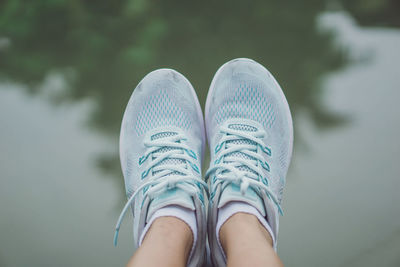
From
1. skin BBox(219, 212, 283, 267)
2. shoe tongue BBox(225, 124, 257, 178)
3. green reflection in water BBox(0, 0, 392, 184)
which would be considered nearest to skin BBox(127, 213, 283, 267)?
skin BBox(219, 212, 283, 267)

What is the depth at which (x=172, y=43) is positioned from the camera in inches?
37.9

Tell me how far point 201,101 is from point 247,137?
8.0 inches

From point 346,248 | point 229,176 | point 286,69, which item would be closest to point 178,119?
point 229,176

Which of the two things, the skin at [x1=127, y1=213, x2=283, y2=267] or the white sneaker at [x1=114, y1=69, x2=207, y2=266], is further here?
the white sneaker at [x1=114, y1=69, x2=207, y2=266]

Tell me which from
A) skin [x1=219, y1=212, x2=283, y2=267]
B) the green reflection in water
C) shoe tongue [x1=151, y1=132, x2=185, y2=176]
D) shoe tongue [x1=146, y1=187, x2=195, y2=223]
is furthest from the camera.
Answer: the green reflection in water

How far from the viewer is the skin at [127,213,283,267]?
491mm

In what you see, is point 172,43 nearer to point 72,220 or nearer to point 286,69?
point 286,69

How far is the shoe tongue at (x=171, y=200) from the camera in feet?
1.98

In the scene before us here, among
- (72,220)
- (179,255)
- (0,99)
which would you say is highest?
(0,99)

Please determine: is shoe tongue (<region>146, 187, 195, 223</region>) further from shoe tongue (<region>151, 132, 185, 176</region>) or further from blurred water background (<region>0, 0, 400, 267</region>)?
blurred water background (<region>0, 0, 400, 267</region>)

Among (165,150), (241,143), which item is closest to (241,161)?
(241,143)

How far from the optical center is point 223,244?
1.91ft

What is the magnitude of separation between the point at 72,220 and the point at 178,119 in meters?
0.33

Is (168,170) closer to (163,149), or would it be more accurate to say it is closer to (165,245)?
(163,149)
